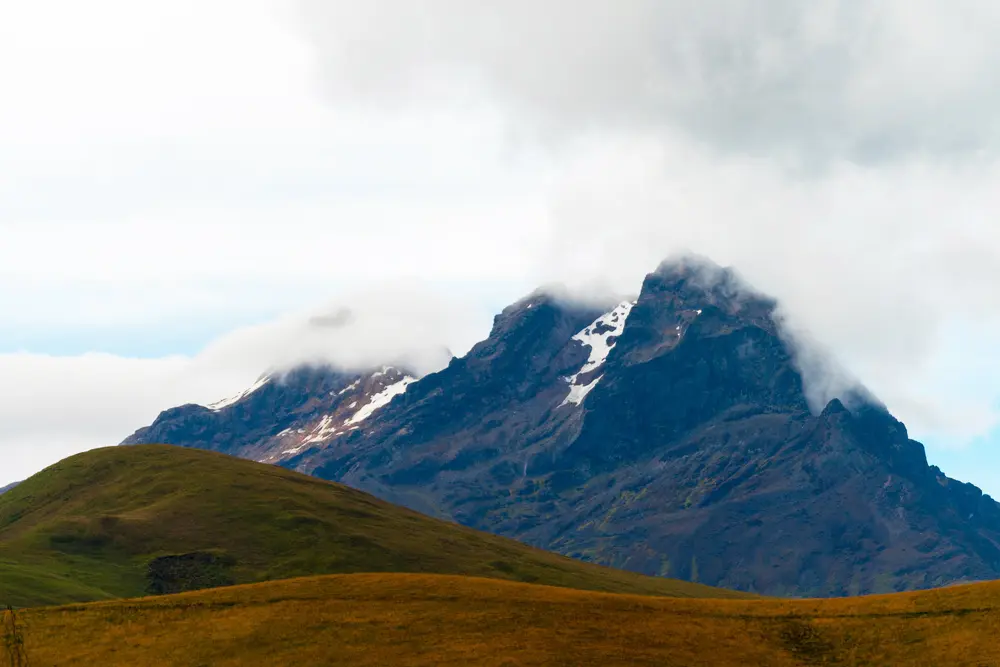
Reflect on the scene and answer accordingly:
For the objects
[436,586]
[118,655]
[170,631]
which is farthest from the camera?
[436,586]

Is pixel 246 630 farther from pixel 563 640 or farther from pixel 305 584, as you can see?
pixel 563 640

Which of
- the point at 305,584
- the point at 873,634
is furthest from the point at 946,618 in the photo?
the point at 305,584

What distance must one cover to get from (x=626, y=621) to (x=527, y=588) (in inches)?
752

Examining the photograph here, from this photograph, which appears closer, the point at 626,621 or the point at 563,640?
the point at 563,640

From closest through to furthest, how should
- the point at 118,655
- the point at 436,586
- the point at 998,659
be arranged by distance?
the point at 998,659, the point at 118,655, the point at 436,586

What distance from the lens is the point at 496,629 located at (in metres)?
102

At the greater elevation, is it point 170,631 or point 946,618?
point 946,618

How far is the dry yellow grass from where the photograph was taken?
9494 centimetres

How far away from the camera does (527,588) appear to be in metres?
122

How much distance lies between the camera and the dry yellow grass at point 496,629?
94.9 metres

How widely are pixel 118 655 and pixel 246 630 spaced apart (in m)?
11.4

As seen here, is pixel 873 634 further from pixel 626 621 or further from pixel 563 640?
pixel 563 640

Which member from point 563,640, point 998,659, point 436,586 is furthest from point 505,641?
point 998,659

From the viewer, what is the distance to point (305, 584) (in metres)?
120
